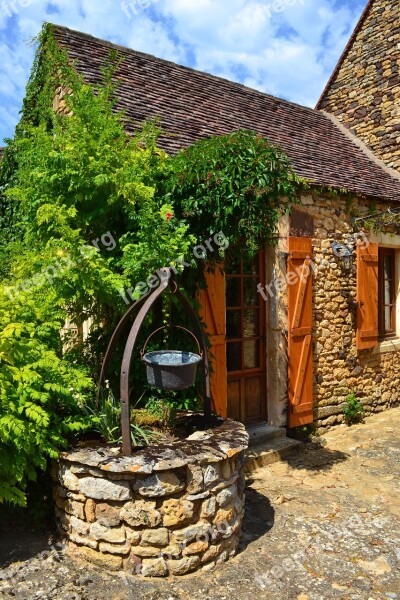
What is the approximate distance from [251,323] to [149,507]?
2979mm

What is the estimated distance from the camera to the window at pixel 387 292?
693cm

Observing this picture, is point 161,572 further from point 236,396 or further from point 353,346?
point 353,346

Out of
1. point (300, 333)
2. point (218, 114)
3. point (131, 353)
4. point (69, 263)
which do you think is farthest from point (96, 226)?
point (218, 114)

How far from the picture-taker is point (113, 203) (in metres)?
3.79

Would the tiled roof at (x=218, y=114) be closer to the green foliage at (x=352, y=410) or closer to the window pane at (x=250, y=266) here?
the window pane at (x=250, y=266)

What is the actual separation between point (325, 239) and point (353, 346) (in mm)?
1560

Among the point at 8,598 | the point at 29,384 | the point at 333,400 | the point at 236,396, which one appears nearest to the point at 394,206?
the point at 333,400

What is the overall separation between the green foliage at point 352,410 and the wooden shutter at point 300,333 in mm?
835

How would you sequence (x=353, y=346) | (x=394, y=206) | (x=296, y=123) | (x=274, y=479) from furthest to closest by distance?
(x=296, y=123)
(x=394, y=206)
(x=353, y=346)
(x=274, y=479)

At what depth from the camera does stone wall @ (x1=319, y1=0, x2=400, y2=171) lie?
7.65 meters

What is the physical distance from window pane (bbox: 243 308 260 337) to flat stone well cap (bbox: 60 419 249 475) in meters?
2.16

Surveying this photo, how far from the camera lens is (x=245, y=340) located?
5.37 m

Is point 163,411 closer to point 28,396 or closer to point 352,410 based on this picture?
point 28,396

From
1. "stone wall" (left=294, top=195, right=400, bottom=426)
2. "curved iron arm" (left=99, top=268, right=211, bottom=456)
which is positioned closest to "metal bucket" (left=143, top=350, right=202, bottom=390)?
"curved iron arm" (left=99, top=268, right=211, bottom=456)
